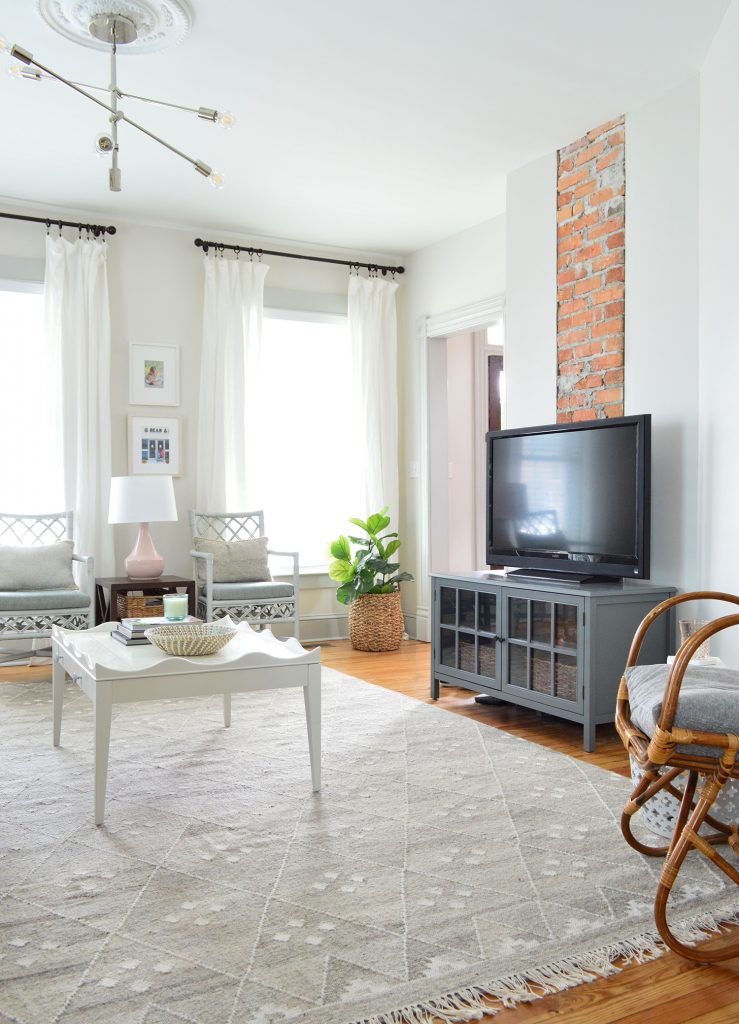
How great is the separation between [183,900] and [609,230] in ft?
11.0

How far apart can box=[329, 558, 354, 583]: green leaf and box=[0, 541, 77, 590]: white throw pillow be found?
165 centimetres

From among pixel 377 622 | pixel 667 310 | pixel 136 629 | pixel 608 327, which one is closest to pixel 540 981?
pixel 136 629

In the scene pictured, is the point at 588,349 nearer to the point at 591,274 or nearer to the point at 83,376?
the point at 591,274

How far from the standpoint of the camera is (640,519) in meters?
3.58

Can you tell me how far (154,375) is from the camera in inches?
225

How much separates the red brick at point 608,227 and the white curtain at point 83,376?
2.95 metres

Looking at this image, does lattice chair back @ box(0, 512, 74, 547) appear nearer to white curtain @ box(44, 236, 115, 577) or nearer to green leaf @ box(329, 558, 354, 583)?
white curtain @ box(44, 236, 115, 577)

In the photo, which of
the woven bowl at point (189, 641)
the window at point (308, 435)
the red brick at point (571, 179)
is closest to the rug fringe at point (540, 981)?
the woven bowl at point (189, 641)

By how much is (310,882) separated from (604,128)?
3.55 meters

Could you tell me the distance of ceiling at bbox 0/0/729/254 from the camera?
330 cm

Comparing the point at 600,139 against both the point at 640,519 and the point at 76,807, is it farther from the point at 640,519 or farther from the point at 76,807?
the point at 76,807

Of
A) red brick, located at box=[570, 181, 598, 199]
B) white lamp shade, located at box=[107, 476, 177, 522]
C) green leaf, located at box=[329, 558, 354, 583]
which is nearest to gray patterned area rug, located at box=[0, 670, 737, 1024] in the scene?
white lamp shade, located at box=[107, 476, 177, 522]

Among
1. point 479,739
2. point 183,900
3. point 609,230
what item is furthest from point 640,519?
point 183,900

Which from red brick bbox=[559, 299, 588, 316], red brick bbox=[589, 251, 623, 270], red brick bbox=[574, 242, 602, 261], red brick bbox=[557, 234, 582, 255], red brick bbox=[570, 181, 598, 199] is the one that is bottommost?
red brick bbox=[559, 299, 588, 316]
